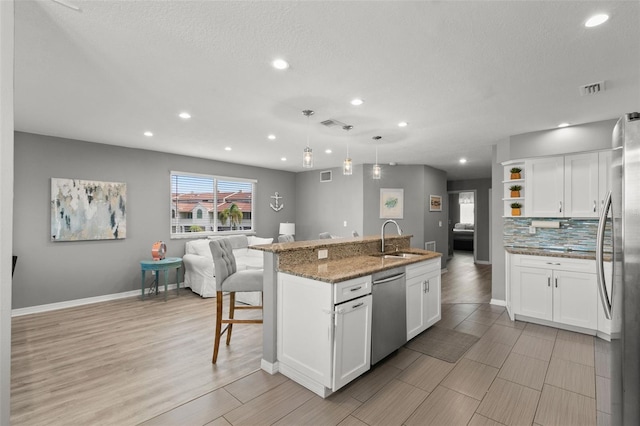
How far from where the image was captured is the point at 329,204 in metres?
7.43

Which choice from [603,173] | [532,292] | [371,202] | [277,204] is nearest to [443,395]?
[532,292]

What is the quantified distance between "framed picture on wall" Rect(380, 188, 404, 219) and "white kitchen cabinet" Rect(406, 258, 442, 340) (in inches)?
131

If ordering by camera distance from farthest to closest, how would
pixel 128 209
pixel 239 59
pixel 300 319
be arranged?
pixel 128 209 → pixel 300 319 → pixel 239 59

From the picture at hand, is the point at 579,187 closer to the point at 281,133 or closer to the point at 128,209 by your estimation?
the point at 281,133

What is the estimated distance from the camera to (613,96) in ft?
9.34

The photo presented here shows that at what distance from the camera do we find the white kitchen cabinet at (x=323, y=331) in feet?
7.40

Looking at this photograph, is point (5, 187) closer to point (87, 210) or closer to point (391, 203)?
point (87, 210)

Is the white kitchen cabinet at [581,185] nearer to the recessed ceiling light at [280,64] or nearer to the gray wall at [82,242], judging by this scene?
the recessed ceiling light at [280,64]

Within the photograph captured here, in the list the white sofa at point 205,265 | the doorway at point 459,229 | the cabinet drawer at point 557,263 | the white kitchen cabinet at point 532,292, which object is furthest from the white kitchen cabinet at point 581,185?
the doorway at point 459,229

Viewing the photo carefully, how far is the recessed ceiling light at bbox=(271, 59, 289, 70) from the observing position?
224cm

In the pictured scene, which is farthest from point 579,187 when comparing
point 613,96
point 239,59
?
point 239,59

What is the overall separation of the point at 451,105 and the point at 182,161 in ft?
16.1

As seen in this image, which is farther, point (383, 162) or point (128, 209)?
point (383, 162)

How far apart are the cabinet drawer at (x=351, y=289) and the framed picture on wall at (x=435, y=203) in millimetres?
5284
